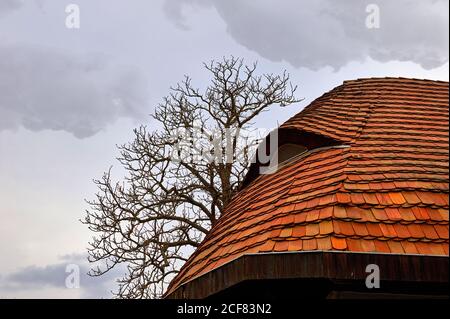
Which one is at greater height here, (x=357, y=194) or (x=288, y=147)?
(x=288, y=147)

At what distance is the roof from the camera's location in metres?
4.38

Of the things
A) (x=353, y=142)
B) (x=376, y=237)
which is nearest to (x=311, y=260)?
(x=376, y=237)

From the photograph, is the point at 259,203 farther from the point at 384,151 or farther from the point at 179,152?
the point at 179,152

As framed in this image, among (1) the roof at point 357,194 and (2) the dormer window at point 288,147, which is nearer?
(1) the roof at point 357,194

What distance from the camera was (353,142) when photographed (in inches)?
235

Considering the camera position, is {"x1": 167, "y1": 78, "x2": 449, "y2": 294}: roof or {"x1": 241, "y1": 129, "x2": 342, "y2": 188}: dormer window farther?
{"x1": 241, "y1": 129, "x2": 342, "y2": 188}: dormer window

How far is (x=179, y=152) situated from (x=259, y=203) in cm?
708

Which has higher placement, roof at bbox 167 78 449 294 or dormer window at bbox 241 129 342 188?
dormer window at bbox 241 129 342 188

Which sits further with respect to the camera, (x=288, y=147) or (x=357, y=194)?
(x=288, y=147)

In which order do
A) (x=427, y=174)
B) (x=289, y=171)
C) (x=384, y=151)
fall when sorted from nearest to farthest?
1. (x=427, y=174)
2. (x=384, y=151)
3. (x=289, y=171)

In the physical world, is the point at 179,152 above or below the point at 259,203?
above

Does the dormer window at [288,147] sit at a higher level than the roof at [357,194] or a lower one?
higher

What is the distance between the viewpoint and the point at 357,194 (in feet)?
15.8

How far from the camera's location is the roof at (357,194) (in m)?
4.38
